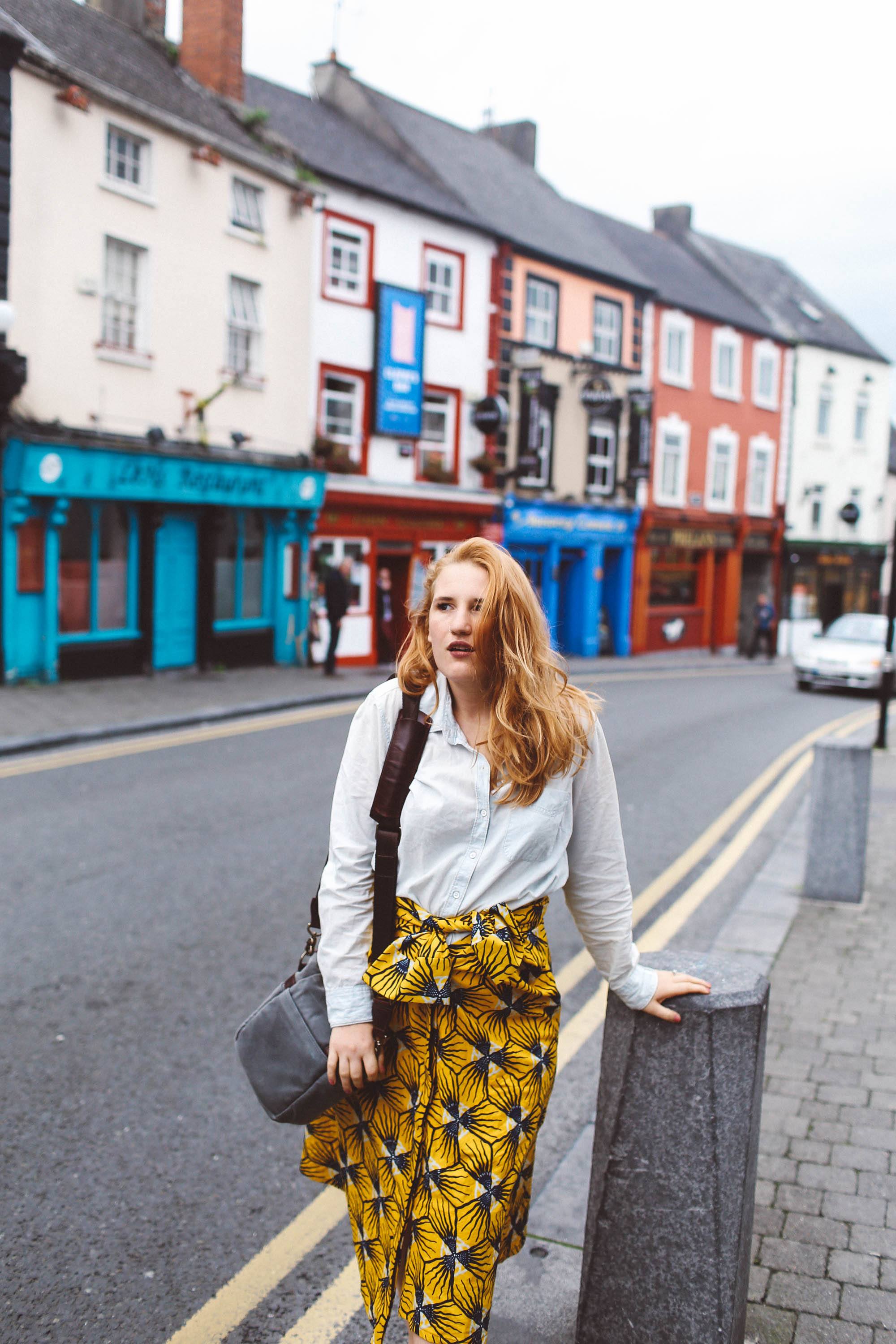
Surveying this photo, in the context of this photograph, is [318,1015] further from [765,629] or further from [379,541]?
[765,629]

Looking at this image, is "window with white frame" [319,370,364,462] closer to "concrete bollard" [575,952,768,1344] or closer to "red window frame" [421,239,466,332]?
"red window frame" [421,239,466,332]

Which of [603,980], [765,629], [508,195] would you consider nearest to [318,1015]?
[603,980]

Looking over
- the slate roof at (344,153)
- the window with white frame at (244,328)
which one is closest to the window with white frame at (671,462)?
the slate roof at (344,153)

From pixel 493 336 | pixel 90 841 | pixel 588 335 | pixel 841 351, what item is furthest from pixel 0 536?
pixel 841 351

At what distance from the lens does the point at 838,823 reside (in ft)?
21.3

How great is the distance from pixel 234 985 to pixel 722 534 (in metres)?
29.1

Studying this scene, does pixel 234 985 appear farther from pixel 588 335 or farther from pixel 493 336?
pixel 588 335

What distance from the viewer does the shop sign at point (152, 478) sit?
48.2ft

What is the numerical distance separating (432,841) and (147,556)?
51.9 feet

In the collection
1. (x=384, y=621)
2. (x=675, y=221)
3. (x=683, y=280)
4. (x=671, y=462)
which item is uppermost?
(x=675, y=221)

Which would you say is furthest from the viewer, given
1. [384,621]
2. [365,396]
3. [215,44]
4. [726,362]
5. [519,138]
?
[726,362]

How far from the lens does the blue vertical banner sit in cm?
2109

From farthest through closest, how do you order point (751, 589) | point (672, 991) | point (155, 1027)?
1. point (751, 589)
2. point (155, 1027)
3. point (672, 991)

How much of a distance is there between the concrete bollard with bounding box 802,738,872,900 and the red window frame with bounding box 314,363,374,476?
14.9 meters
